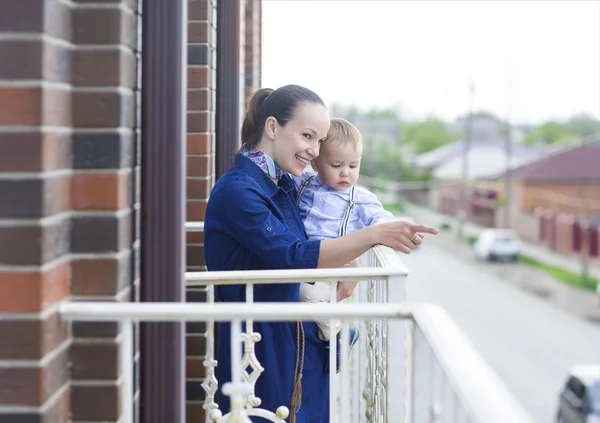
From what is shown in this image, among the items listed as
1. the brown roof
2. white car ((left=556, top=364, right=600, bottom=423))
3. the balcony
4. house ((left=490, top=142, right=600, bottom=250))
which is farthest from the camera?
the brown roof

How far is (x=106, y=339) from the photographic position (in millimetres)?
1666

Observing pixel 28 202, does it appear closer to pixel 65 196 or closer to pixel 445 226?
pixel 65 196

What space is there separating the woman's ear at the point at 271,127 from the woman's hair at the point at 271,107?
0.01m

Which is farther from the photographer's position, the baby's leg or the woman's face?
the baby's leg

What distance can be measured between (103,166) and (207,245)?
2.43 ft

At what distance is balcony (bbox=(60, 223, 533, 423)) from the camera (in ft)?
3.87

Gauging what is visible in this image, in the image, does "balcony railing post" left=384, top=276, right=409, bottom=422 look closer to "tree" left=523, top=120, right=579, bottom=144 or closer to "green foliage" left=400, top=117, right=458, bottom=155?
"tree" left=523, top=120, right=579, bottom=144

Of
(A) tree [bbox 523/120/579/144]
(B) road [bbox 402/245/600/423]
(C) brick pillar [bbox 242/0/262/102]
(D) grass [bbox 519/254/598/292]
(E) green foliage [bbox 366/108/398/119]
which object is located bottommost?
(B) road [bbox 402/245/600/423]

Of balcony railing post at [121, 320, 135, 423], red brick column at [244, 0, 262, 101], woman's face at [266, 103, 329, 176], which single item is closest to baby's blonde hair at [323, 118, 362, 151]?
woman's face at [266, 103, 329, 176]

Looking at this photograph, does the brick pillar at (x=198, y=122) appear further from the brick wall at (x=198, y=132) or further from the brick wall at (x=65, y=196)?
the brick wall at (x=65, y=196)

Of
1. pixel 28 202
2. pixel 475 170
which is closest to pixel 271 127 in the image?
pixel 28 202

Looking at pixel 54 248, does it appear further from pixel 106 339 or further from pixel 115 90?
pixel 115 90

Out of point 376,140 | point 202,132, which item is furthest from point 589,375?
point 376,140

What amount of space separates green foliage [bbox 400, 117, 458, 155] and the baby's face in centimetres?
8713
